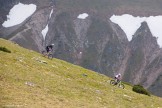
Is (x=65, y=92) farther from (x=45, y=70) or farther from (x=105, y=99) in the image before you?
(x=45, y=70)

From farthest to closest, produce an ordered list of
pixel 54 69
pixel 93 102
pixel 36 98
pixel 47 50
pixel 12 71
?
pixel 47 50 < pixel 54 69 < pixel 12 71 < pixel 93 102 < pixel 36 98

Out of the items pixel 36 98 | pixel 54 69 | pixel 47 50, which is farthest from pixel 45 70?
pixel 47 50

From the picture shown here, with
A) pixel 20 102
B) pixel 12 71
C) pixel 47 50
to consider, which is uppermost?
pixel 47 50

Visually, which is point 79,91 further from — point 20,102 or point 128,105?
point 20,102

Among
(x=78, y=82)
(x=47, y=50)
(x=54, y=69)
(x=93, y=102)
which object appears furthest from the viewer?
(x=47, y=50)

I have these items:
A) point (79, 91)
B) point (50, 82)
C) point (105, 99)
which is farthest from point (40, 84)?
point (105, 99)

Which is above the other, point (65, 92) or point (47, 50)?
point (47, 50)

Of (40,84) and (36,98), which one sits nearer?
(36,98)

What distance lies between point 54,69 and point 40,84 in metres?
12.3

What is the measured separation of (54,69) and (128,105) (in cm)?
1358

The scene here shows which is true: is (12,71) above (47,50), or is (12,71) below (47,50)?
below

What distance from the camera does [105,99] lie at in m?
37.1

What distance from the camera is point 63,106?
29641 millimetres

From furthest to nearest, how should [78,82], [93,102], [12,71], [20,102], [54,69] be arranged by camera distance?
[54,69], [78,82], [12,71], [93,102], [20,102]
